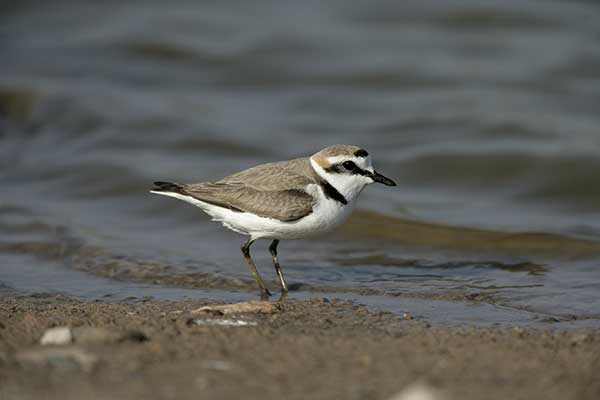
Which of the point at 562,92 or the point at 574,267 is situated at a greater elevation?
the point at 562,92

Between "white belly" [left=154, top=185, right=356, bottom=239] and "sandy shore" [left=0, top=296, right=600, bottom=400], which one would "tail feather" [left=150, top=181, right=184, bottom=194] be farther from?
"sandy shore" [left=0, top=296, right=600, bottom=400]

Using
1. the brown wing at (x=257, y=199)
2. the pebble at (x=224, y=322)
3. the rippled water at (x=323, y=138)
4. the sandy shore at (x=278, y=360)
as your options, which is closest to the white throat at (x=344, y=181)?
the brown wing at (x=257, y=199)

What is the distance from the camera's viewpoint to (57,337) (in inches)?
203

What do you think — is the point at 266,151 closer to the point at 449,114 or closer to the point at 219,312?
the point at 449,114

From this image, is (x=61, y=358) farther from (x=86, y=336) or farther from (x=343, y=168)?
(x=343, y=168)

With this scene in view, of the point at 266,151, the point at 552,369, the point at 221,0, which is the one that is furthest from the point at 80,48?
the point at 552,369

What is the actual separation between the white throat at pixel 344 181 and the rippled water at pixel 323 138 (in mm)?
909

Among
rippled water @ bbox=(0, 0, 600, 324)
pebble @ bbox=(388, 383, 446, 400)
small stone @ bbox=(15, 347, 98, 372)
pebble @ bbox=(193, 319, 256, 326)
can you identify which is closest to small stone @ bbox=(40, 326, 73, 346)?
small stone @ bbox=(15, 347, 98, 372)

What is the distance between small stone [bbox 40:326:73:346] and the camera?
5.12 metres

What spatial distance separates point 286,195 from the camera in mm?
7605

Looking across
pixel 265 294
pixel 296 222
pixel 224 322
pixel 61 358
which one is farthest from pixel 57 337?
pixel 265 294

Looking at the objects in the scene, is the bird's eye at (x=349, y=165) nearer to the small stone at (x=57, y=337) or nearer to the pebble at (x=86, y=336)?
the pebble at (x=86, y=336)

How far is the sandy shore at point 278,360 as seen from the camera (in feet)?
14.6

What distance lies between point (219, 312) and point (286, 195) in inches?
60.2
